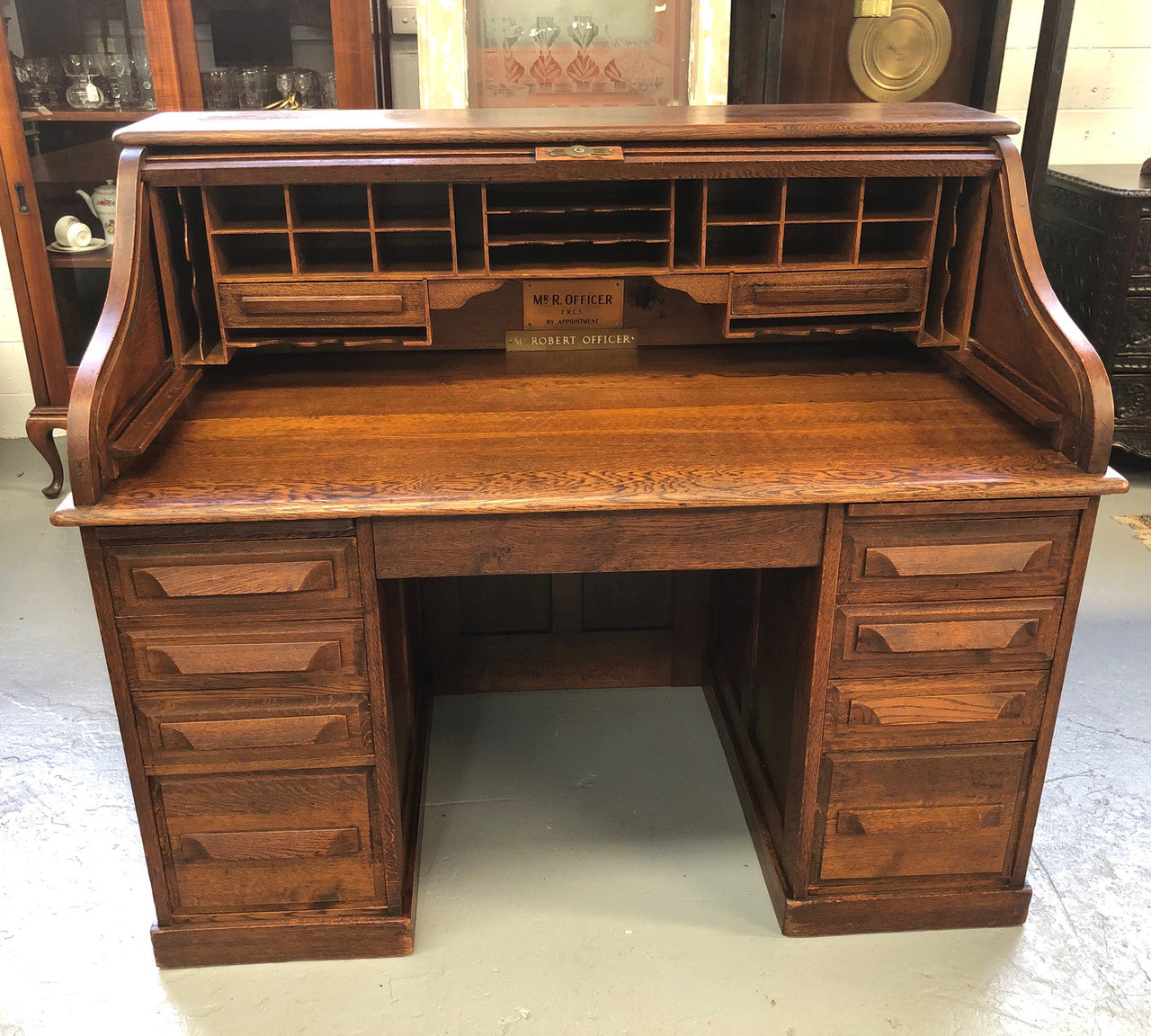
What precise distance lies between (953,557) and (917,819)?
18.8 inches

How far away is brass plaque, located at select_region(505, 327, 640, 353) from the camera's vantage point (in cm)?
197

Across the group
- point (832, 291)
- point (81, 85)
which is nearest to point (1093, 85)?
point (832, 291)

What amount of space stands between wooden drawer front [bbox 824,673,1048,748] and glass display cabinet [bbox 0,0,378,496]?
87.3 inches

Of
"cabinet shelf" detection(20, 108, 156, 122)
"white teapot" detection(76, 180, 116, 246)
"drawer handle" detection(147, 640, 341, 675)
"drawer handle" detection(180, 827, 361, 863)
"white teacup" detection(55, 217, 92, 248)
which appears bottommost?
"drawer handle" detection(180, 827, 361, 863)

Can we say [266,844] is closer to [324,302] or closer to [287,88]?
[324,302]

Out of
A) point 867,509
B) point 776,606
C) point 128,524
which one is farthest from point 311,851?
point 867,509

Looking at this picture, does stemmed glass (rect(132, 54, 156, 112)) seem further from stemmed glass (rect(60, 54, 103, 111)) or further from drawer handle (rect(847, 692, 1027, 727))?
drawer handle (rect(847, 692, 1027, 727))

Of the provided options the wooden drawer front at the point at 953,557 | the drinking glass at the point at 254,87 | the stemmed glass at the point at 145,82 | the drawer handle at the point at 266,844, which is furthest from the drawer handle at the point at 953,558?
the stemmed glass at the point at 145,82

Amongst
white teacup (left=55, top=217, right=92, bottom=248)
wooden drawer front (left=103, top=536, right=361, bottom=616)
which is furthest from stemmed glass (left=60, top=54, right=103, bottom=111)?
wooden drawer front (left=103, top=536, right=361, bottom=616)

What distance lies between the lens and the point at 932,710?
163cm

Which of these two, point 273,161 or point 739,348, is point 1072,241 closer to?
point 739,348

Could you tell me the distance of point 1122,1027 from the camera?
1620 millimetres

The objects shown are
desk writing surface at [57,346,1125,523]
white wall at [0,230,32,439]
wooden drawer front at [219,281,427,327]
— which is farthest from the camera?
white wall at [0,230,32,439]

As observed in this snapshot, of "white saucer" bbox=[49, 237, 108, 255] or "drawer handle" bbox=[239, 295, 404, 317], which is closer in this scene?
"drawer handle" bbox=[239, 295, 404, 317]
